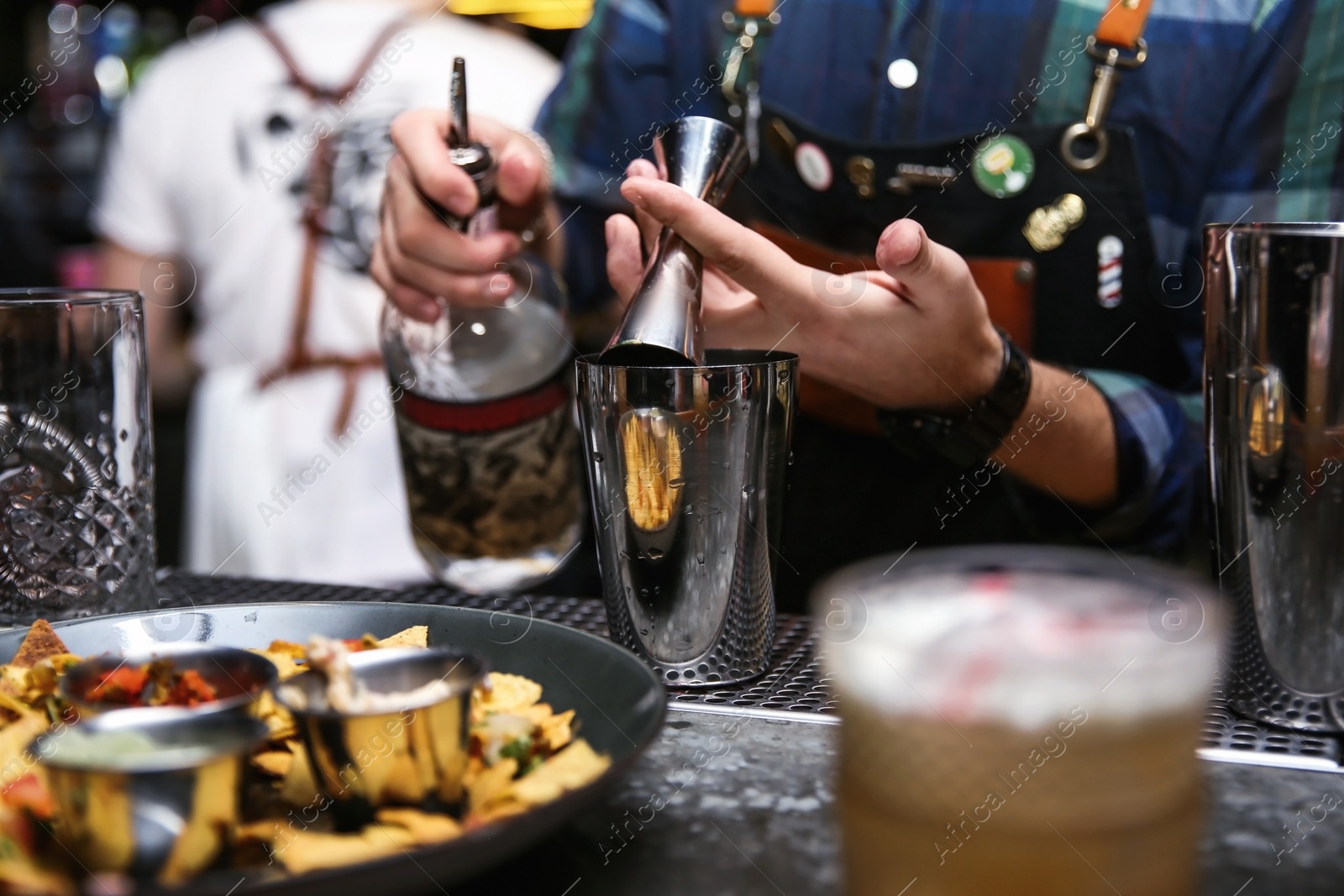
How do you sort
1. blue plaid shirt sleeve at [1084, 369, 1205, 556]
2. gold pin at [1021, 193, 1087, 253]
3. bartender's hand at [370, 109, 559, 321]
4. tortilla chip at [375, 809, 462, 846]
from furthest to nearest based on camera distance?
1. gold pin at [1021, 193, 1087, 253]
2. blue plaid shirt sleeve at [1084, 369, 1205, 556]
3. bartender's hand at [370, 109, 559, 321]
4. tortilla chip at [375, 809, 462, 846]

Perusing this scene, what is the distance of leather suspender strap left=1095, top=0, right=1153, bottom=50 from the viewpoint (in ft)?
4.06

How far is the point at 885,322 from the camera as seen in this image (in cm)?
97

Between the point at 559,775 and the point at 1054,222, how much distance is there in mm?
977

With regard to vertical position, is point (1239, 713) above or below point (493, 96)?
below

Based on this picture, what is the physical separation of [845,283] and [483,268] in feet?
A: 1.23

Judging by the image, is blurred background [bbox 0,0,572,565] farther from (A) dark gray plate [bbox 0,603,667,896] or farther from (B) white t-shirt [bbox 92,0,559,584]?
(A) dark gray plate [bbox 0,603,667,896]

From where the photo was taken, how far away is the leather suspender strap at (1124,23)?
124 cm

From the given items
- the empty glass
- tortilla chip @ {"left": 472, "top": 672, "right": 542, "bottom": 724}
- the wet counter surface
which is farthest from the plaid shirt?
the empty glass

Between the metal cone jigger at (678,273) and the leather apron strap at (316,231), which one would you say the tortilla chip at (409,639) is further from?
the leather apron strap at (316,231)

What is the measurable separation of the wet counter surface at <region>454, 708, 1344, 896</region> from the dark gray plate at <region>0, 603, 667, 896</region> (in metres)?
0.03

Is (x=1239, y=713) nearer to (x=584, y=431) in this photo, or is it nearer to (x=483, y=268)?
(x=584, y=431)

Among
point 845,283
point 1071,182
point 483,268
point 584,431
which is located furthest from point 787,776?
point 1071,182

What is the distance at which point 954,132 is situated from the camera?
54.1 inches

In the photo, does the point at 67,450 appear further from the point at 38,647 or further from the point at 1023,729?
the point at 1023,729
